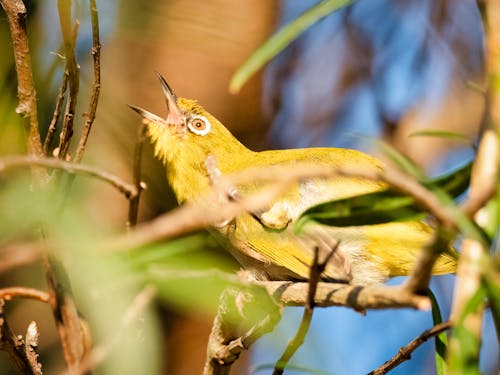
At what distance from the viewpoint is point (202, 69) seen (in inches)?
141

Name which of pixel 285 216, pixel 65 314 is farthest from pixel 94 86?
pixel 285 216

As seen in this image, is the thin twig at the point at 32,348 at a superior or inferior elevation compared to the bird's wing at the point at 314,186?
inferior

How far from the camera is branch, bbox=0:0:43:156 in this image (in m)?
0.96

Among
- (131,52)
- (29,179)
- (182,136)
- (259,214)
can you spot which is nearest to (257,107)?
(131,52)

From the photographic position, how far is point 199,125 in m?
2.80

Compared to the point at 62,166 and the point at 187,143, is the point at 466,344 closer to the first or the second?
the point at 62,166

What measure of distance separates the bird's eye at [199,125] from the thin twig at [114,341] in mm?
1970

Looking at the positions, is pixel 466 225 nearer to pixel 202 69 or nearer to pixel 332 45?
pixel 202 69

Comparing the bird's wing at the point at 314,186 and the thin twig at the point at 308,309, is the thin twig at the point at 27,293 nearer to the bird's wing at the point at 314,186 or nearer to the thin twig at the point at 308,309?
the thin twig at the point at 308,309

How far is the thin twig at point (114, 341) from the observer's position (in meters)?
0.73

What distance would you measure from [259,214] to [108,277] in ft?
4.71

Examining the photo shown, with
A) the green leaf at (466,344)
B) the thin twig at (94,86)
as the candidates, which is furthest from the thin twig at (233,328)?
the green leaf at (466,344)

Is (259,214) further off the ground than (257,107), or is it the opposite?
(257,107)

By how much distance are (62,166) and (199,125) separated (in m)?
2.01
